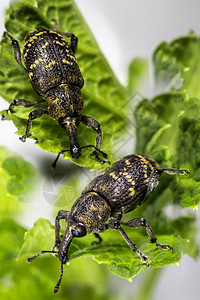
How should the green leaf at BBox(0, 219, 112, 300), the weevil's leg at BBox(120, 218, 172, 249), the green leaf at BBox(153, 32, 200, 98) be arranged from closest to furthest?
1. the weevil's leg at BBox(120, 218, 172, 249)
2. the green leaf at BBox(0, 219, 112, 300)
3. the green leaf at BBox(153, 32, 200, 98)

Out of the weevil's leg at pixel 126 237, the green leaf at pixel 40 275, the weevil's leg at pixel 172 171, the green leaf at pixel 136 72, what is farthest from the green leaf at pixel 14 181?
the green leaf at pixel 136 72

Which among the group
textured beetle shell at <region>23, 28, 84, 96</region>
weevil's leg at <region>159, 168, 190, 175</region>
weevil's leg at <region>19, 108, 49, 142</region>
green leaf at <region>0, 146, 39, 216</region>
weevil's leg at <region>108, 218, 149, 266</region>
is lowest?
green leaf at <region>0, 146, 39, 216</region>

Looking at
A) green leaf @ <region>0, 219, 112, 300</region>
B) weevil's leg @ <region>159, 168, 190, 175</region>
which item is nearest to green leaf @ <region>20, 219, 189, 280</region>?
green leaf @ <region>0, 219, 112, 300</region>

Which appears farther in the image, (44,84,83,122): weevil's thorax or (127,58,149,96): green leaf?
(127,58,149,96): green leaf

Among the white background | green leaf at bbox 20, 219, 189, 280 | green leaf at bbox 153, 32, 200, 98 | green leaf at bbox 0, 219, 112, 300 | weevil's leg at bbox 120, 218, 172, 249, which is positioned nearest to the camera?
green leaf at bbox 20, 219, 189, 280

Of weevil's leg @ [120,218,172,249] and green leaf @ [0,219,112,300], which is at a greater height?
weevil's leg @ [120,218,172,249]

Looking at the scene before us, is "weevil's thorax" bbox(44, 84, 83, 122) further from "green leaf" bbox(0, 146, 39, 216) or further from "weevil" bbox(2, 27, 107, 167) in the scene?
"green leaf" bbox(0, 146, 39, 216)

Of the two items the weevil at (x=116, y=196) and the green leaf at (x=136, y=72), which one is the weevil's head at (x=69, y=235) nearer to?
the weevil at (x=116, y=196)

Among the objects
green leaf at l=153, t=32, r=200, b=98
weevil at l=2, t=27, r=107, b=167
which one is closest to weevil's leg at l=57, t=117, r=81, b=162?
weevil at l=2, t=27, r=107, b=167
